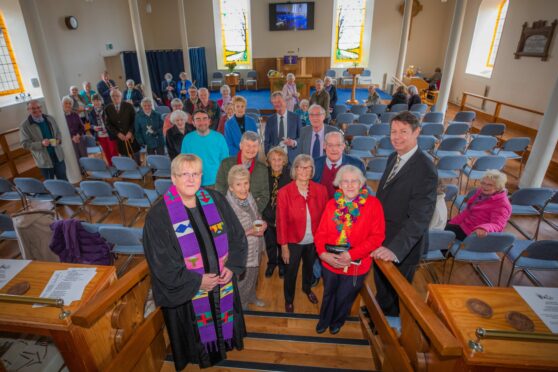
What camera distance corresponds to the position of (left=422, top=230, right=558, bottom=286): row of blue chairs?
3.02 metres

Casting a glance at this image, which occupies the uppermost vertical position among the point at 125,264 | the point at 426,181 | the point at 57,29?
the point at 57,29

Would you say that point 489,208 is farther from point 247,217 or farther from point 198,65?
point 198,65

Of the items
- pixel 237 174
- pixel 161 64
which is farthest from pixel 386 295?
pixel 161 64

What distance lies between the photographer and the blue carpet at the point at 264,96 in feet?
40.0

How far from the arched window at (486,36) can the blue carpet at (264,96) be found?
11.1ft

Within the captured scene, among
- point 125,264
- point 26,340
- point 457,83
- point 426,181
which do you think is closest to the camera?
point 426,181

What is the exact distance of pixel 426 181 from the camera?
2180 millimetres

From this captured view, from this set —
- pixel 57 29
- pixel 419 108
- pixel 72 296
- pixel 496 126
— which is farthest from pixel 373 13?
pixel 72 296

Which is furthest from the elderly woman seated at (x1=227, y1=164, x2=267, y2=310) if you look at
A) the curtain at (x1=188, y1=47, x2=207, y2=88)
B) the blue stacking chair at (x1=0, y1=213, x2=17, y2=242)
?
the curtain at (x1=188, y1=47, x2=207, y2=88)

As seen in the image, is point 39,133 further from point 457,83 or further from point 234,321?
point 457,83

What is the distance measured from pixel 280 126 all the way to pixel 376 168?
1.73 m

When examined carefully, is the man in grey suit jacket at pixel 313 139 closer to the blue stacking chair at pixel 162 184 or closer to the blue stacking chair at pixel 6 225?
the blue stacking chair at pixel 162 184

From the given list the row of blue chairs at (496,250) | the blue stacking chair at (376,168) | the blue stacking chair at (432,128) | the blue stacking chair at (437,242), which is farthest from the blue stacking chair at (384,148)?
the blue stacking chair at (437,242)

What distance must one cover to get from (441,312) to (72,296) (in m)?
2.10
